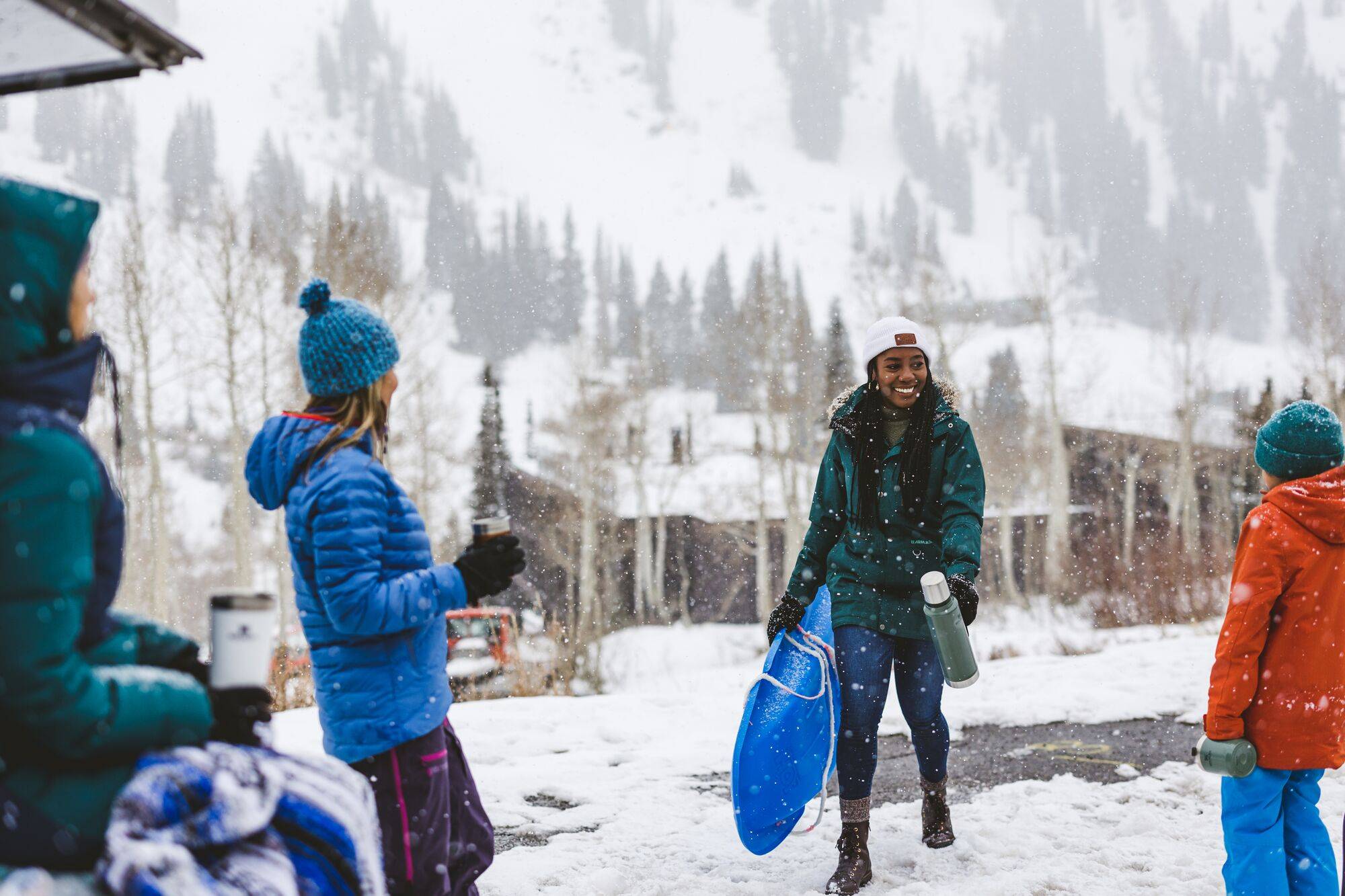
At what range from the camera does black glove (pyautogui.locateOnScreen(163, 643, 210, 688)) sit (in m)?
1.59

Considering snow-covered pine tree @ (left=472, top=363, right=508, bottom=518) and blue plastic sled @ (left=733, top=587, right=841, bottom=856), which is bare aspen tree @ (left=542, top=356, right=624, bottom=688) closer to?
snow-covered pine tree @ (left=472, top=363, right=508, bottom=518)

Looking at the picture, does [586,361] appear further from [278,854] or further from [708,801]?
[278,854]

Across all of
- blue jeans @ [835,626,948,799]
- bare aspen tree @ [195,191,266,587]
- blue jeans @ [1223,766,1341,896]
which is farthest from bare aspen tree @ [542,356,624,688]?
blue jeans @ [1223,766,1341,896]

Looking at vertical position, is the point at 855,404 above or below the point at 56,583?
above

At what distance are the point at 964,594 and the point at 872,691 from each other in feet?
1.67

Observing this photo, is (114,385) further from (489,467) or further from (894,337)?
(489,467)

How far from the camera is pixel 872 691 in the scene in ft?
11.4

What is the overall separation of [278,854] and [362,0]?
743 feet

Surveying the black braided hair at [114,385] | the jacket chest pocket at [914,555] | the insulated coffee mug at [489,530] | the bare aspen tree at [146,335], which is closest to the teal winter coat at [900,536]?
the jacket chest pocket at [914,555]

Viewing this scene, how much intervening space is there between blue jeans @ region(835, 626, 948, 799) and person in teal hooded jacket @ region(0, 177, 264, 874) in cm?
250

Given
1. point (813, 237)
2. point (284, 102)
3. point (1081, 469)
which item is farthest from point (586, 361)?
point (284, 102)

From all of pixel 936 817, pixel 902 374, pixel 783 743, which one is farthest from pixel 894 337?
pixel 936 817

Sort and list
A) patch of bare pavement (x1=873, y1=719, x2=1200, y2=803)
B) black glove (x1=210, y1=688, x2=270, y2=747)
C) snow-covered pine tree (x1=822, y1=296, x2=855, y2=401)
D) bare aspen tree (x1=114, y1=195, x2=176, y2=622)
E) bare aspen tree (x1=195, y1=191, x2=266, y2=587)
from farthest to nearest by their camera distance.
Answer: snow-covered pine tree (x1=822, y1=296, x2=855, y2=401)
bare aspen tree (x1=114, y1=195, x2=176, y2=622)
bare aspen tree (x1=195, y1=191, x2=266, y2=587)
patch of bare pavement (x1=873, y1=719, x2=1200, y2=803)
black glove (x1=210, y1=688, x2=270, y2=747)

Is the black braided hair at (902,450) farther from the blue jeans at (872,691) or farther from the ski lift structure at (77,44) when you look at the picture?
the ski lift structure at (77,44)
